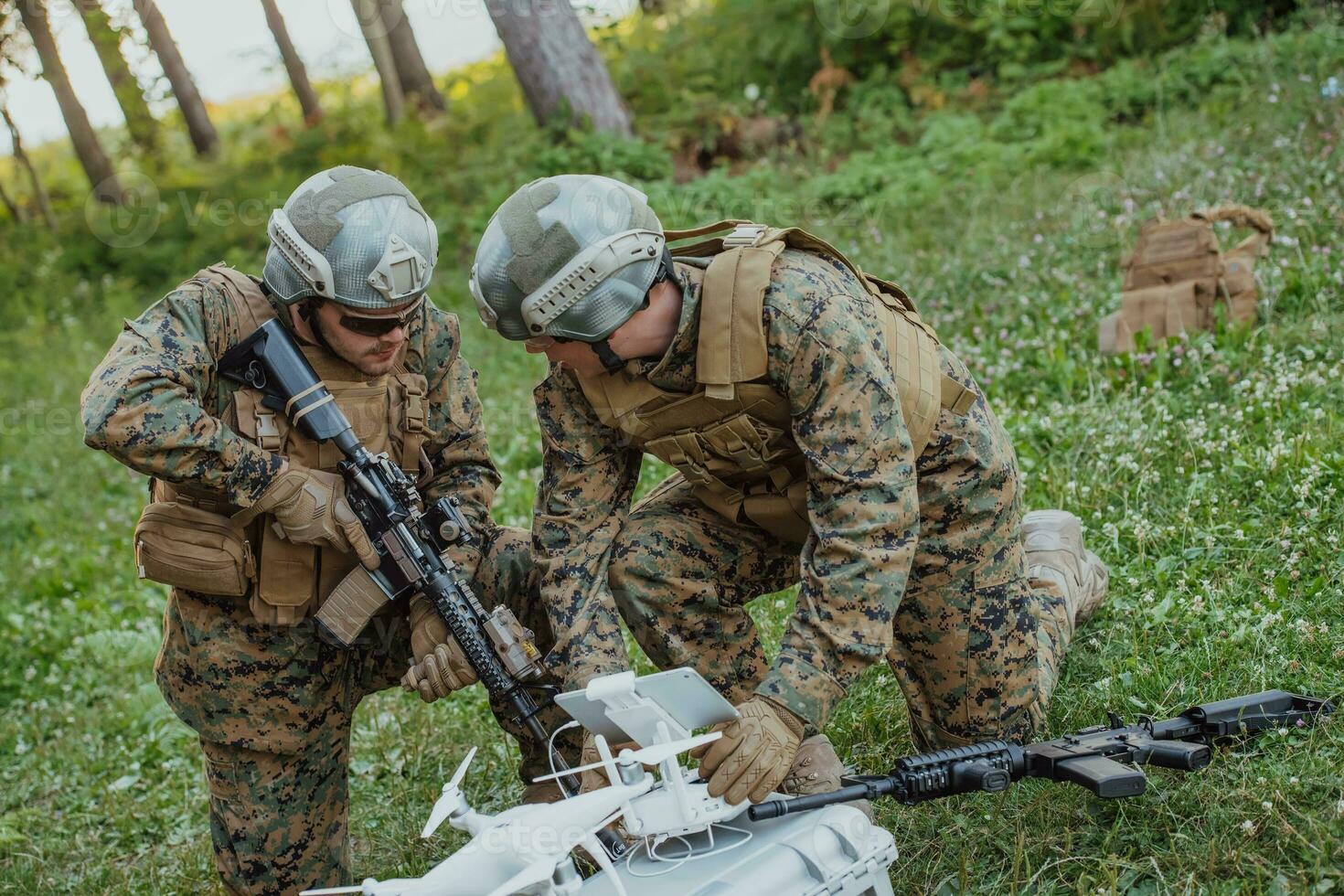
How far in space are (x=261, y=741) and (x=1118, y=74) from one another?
9208 mm

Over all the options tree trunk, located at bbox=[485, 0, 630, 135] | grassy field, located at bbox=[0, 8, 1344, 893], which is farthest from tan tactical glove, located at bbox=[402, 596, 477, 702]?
tree trunk, located at bbox=[485, 0, 630, 135]

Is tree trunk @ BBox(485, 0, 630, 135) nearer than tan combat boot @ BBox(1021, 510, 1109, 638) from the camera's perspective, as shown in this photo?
No

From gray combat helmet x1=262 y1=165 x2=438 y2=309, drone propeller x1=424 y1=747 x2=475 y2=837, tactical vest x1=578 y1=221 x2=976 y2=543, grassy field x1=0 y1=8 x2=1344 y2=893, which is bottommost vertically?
grassy field x1=0 y1=8 x2=1344 y2=893

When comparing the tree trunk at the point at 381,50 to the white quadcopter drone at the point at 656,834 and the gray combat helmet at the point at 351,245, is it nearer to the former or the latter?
the gray combat helmet at the point at 351,245

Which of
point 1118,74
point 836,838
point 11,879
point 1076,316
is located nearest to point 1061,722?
point 836,838

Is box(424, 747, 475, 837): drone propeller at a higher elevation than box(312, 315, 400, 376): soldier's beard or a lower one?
lower

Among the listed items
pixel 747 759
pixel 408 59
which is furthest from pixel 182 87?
pixel 747 759

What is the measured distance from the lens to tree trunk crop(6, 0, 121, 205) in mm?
16062

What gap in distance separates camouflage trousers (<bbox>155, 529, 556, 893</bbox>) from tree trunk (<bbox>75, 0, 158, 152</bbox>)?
1258 cm

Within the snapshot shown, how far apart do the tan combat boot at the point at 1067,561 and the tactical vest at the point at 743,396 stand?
0.94 meters

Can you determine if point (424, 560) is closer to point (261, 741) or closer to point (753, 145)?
point (261, 741)

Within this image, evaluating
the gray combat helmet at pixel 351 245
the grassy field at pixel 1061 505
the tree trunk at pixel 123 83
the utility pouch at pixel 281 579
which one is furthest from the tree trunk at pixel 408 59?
the utility pouch at pixel 281 579

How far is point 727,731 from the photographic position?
3.07 metres

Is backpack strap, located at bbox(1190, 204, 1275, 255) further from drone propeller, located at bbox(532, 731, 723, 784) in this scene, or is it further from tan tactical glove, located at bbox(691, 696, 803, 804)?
drone propeller, located at bbox(532, 731, 723, 784)
